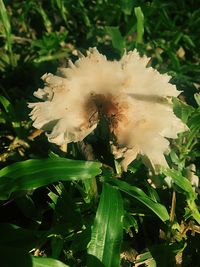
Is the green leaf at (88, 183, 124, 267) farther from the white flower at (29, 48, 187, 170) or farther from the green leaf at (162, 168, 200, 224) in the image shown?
the green leaf at (162, 168, 200, 224)

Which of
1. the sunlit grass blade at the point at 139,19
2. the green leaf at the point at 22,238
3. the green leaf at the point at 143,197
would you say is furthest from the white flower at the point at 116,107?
the sunlit grass blade at the point at 139,19

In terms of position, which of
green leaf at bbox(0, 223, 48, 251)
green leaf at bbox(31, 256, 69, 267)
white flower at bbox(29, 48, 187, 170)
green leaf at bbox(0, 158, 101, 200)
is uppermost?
white flower at bbox(29, 48, 187, 170)

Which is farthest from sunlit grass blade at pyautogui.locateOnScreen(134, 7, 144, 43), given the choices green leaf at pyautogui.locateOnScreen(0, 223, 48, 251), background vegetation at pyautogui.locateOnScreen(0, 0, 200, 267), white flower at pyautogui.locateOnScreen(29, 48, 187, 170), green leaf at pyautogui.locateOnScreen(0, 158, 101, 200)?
green leaf at pyautogui.locateOnScreen(0, 223, 48, 251)

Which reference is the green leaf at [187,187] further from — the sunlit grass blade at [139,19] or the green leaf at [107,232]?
the sunlit grass blade at [139,19]

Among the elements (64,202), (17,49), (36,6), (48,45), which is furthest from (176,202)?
(36,6)

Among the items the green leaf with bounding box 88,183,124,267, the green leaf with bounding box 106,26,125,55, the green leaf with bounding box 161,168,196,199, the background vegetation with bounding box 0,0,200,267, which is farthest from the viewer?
the green leaf with bounding box 106,26,125,55

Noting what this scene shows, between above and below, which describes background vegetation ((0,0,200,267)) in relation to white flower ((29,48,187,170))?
below

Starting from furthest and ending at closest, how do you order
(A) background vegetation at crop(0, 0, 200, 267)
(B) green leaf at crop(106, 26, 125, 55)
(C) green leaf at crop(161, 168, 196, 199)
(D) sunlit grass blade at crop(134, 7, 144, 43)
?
(B) green leaf at crop(106, 26, 125, 55) < (D) sunlit grass blade at crop(134, 7, 144, 43) < (C) green leaf at crop(161, 168, 196, 199) < (A) background vegetation at crop(0, 0, 200, 267)

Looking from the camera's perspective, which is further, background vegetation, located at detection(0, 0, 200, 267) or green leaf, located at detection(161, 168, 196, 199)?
green leaf, located at detection(161, 168, 196, 199)
